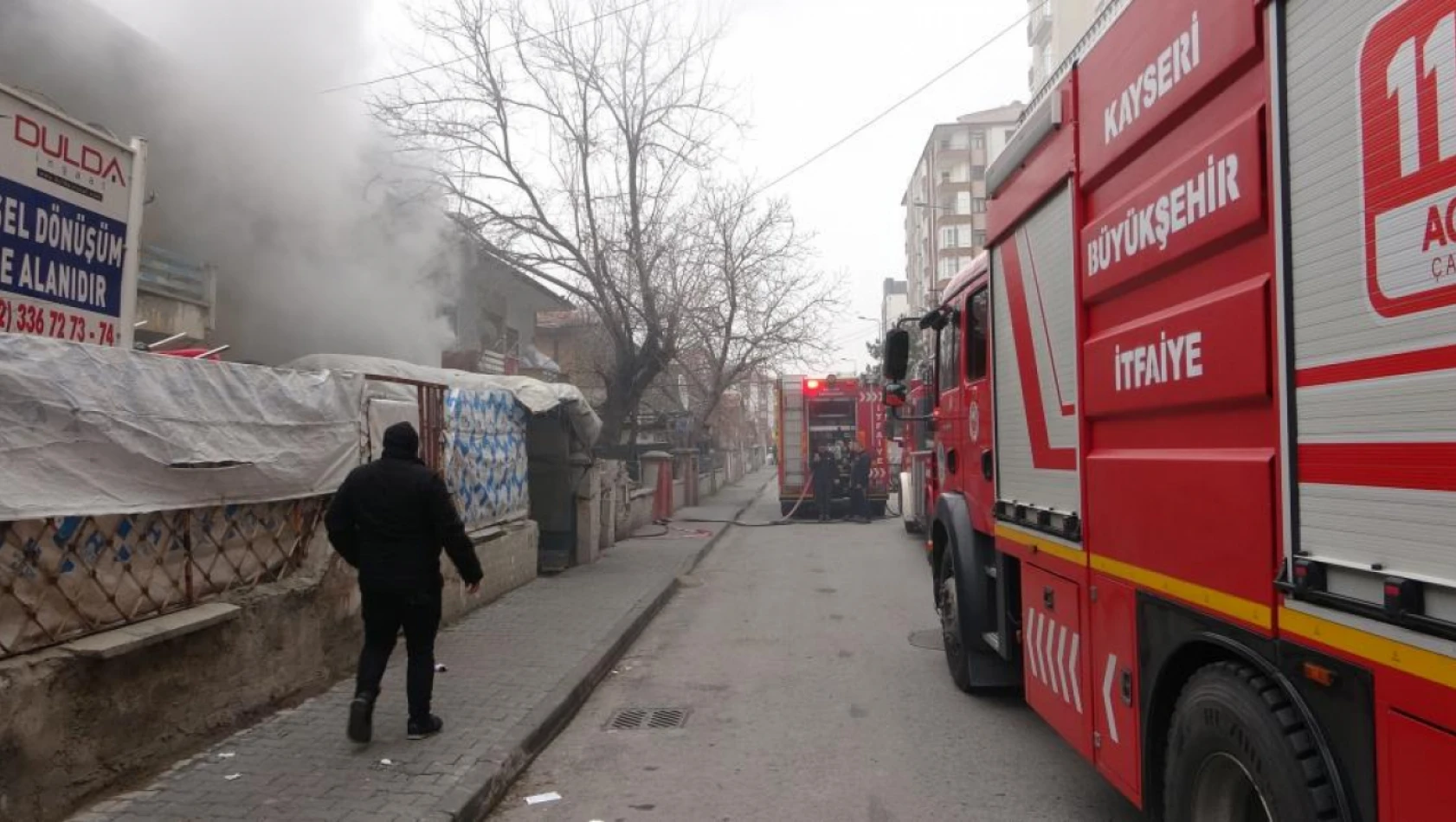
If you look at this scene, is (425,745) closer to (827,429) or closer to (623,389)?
(623,389)

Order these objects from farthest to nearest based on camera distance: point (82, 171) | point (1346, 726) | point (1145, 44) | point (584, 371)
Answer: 1. point (584, 371)
2. point (82, 171)
3. point (1145, 44)
4. point (1346, 726)

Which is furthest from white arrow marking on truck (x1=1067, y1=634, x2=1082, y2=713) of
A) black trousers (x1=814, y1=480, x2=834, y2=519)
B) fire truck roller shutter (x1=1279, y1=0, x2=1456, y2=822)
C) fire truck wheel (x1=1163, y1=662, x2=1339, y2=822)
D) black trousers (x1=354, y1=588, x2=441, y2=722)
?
black trousers (x1=814, y1=480, x2=834, y2=519)

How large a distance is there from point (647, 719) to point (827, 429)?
16005mm

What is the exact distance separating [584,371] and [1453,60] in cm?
2593

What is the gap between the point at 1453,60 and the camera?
1.77m

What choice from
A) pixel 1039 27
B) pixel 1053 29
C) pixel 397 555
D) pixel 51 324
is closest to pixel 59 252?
pixel 51 324

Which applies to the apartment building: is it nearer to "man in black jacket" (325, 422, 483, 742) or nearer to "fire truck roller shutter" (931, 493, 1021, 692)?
"fire truck roller shutter" (931, 493, 1021, 692)

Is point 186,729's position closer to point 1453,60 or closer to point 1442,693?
point 1442,693

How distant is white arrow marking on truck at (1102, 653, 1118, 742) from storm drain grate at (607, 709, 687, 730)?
2959mm

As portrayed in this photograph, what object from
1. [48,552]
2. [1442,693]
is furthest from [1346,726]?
[48,552]

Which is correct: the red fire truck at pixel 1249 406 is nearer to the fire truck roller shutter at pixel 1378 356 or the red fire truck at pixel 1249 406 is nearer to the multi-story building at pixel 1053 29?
the fire truck roller shutter at pixel 1378 356

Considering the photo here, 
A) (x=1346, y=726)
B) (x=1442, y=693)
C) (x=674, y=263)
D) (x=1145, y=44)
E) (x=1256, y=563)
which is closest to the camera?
(x=1442, y=693)

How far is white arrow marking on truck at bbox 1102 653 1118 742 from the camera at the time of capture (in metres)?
3.36

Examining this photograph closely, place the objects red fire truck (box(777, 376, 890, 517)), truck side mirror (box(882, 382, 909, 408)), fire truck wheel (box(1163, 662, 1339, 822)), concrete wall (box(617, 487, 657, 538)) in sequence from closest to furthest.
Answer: fire truck wheel (box(1163, 662, 1339, 822))
truck side mirror (box(882, 382, 909, 408))
concrete wall (box(617, 487, 657, 538))
red fire truck (box(777, 376, 890, 517))
